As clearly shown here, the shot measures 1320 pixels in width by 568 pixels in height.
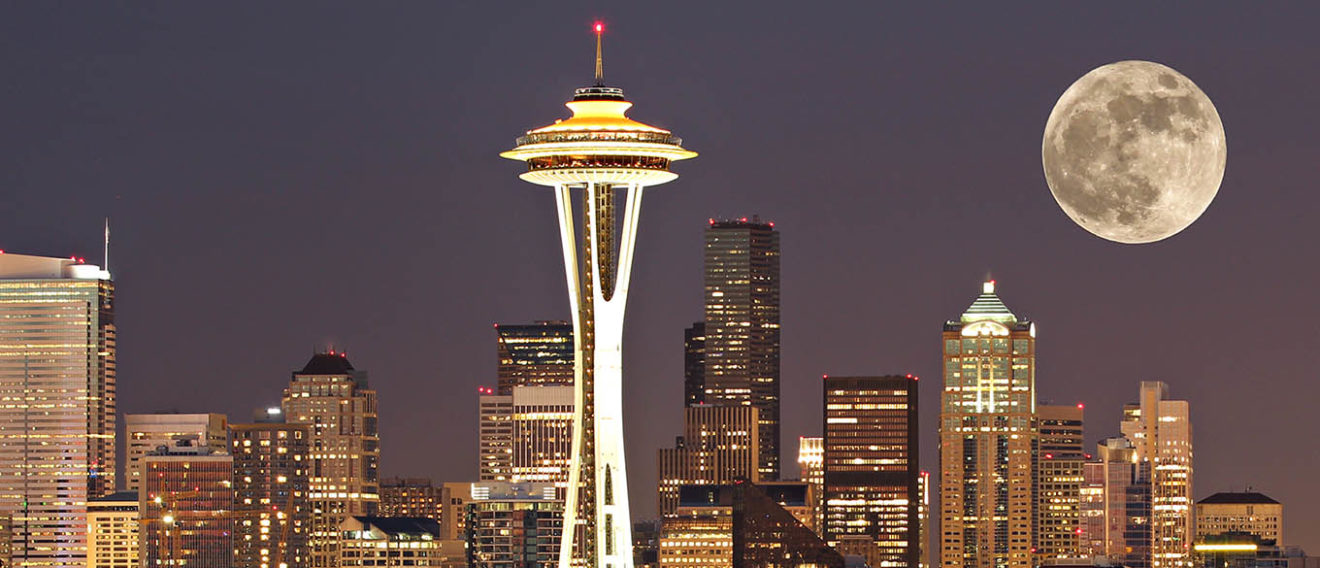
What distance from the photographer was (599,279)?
437 feet

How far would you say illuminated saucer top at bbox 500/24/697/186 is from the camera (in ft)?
443

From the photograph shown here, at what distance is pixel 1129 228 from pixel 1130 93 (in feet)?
12.7

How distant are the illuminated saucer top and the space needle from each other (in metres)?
0.04

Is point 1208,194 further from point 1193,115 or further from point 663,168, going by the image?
point 663,168

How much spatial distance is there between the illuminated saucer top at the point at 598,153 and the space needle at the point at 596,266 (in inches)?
1.7

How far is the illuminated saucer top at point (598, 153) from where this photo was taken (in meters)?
135

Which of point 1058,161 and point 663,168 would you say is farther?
point 663,168

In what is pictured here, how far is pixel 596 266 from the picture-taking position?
133m

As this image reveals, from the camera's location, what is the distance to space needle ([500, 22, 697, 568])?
5246 inches

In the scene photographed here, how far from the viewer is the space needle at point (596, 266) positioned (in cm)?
13325

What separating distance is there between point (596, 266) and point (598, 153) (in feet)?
17.4

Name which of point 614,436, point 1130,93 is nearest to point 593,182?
point 614,436

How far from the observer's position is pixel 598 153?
135125mm

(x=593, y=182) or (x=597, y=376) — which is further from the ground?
(x=593, y=182)
